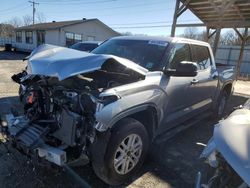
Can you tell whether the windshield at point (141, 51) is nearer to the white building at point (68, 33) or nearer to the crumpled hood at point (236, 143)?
the crumpled hood at point (236, 143)

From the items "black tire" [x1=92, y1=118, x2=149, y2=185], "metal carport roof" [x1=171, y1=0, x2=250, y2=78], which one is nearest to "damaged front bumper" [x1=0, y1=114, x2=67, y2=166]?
"black tire" [x1=92, y1=118, x2=149, y2=185]

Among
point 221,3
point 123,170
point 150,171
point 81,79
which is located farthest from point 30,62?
point 221,3

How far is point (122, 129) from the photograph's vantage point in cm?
312

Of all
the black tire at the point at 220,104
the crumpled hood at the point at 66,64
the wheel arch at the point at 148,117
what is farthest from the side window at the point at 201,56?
the crumpled hood at the point at 66,64

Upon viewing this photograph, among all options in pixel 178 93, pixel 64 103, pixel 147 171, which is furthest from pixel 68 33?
pixel 64 103

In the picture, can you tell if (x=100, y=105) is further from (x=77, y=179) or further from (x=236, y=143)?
(x=236, y=143)

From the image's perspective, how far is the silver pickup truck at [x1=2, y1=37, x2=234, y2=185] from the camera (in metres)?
2.93

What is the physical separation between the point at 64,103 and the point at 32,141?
0.55 meters

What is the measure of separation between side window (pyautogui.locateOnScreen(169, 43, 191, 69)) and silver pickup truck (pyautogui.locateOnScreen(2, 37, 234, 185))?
0.7 inches

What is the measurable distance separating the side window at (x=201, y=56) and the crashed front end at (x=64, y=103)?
2114 mm

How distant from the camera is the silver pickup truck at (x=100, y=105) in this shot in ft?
9.62

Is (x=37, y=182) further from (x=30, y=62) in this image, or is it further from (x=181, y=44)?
(x=181, y=44)

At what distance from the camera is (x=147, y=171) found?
3.84 m

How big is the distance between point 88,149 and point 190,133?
3.32m
